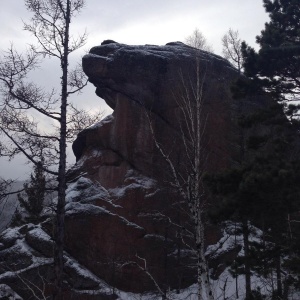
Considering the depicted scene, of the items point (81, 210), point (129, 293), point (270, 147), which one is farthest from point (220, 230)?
point (270, 147)

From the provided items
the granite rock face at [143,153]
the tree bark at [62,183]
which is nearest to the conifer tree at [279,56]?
the tree bark at [62,183]

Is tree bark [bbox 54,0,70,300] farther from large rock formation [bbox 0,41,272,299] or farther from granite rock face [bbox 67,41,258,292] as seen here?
granite rock face [bbox 67,41,258,292]

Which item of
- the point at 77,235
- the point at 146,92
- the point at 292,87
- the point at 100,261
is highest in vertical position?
the point at 146,92

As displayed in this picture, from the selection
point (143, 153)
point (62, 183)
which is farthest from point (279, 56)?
point (143, 153)

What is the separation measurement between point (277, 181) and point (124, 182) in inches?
513

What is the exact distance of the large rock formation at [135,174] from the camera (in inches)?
766

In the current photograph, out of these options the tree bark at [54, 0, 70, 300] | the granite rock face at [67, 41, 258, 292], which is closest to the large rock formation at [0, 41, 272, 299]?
the granite rock face at [67, 41, 258, 292]

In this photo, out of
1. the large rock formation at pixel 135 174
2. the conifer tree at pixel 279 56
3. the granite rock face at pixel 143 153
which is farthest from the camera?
the granite rock face at pixel 143 153

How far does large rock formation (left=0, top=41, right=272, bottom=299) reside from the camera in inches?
766

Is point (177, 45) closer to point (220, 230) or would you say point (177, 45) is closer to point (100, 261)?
point (220, 230)

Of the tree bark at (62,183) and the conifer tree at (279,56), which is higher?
the conifer tree at (279,56)

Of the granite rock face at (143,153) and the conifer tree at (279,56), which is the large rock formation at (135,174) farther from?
the conifer tree at (279,56)

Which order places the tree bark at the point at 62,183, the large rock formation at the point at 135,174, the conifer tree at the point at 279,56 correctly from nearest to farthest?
the tree bark at the point at 62,183 < the conifer tree at the point at 279,56 < the large rock formation at the point at 135,174

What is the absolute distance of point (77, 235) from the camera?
19938 mm
